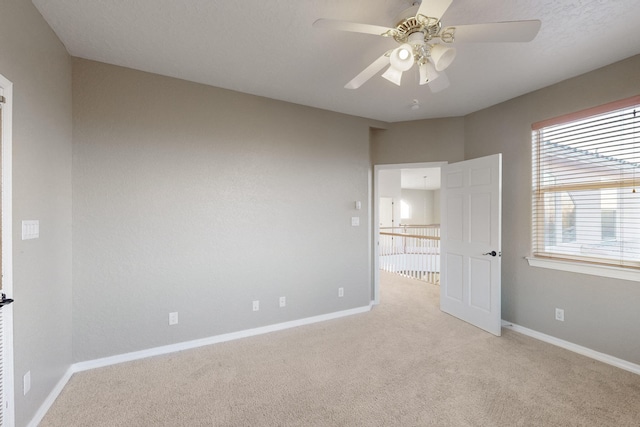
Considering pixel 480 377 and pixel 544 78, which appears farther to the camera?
pixel 544 78

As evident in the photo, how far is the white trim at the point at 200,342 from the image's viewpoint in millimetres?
2430

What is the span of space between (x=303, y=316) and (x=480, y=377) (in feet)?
6.20

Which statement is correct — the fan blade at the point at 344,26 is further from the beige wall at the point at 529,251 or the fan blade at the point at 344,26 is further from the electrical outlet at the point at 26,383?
the electrical outlet at the point at 26,383

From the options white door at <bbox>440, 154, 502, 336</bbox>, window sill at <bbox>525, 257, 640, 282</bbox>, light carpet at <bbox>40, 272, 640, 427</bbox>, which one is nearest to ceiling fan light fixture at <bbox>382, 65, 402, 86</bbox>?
white door at <bbox>440, 154, 502, 336</bbox>

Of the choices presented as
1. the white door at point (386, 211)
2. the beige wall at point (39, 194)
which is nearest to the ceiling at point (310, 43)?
the beige wall at point (39, 194)

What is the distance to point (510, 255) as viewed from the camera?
10.7 ft

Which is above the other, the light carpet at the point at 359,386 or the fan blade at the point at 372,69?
the fan blade at the point at 372,69

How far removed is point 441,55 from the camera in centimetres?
162

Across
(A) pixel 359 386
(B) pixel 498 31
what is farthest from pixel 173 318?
(B) pixel 498 31

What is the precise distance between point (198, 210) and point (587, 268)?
3.81 metres

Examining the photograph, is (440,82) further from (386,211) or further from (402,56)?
(386,211)

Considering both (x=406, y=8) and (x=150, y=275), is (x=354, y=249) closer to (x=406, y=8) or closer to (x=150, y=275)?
(x=150, y=275)

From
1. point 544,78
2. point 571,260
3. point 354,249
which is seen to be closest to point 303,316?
point 354,249

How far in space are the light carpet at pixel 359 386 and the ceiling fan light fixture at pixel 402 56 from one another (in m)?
2.22
